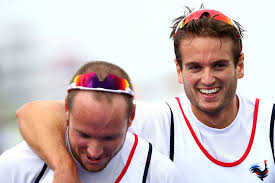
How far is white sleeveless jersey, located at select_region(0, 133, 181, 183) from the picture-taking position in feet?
8.25

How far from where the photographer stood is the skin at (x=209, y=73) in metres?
3.07

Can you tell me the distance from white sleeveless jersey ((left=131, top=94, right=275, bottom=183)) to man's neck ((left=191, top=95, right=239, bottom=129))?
8cm

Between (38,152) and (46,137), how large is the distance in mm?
116

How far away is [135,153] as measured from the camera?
108 inches

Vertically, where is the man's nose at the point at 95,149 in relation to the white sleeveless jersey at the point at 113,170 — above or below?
above

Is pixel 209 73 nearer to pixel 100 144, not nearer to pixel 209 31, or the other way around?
pixel 209 31

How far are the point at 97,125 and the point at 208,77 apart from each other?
1.03 metres

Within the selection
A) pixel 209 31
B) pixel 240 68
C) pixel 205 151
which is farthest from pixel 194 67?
pixel 205 151

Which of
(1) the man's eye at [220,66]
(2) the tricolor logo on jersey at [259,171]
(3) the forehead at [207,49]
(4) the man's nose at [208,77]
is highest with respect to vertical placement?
(3) the forehead at [207,49]

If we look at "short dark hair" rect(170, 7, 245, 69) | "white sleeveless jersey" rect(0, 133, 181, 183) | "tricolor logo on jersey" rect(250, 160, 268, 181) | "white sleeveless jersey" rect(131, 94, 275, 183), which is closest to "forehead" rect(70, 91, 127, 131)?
"white sleeveless jersey" rect(0, 133, 181, 183)

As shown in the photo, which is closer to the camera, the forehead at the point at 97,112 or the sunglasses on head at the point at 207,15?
the forehead at the point at 97,112

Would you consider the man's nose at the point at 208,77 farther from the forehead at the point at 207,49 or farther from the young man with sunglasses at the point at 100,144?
the young man with sunglasses at the point at 100,144

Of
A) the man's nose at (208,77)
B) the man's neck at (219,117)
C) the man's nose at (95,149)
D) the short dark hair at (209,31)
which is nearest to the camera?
the man's nose at (95,149)

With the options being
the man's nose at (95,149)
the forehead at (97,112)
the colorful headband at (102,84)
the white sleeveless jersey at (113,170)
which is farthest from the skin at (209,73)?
the man's nose at (95,149)
